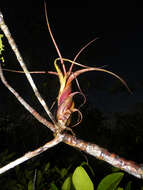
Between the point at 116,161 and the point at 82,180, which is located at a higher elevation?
the point at 116,161

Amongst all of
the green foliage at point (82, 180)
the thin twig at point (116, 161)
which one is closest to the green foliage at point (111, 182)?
the green foliage at point (82, 180)

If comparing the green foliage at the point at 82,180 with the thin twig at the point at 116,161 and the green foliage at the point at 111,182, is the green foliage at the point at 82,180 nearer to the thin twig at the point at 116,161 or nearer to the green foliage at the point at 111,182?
the green foliage at the point at 111,182

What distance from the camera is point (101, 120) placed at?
12.5ft

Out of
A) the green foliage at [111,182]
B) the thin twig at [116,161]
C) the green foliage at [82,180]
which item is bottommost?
the green foliage at [111,182]

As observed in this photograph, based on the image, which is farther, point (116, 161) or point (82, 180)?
point (82, 180)

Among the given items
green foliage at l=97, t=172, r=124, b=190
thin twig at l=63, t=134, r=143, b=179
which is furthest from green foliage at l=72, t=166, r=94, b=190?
thin twig at l=63, t=134, r=143, b=179

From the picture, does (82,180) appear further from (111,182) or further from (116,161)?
(116,161)

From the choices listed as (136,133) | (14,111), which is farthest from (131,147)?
(14,111)

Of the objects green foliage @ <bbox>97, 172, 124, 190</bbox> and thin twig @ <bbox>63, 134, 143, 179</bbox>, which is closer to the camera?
thin twig @ <bbox>63, 134, 143, 179</bbox>

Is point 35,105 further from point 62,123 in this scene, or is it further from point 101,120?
point 62,123

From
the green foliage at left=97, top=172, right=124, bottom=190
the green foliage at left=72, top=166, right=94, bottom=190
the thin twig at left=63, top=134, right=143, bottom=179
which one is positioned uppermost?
the thin twig at left=63, top=134, right=143, bottom=179

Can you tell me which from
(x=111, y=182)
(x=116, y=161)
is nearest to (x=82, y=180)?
(x=111, y=182)

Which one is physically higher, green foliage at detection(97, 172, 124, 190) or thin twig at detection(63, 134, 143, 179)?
thin twig at detection(63, 134, 143, 179)

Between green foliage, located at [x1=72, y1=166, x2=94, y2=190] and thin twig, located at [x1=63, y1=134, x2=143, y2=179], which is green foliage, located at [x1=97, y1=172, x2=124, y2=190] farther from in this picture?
thin twig, located at [x1=63, y1=134, x2=143, y2=179]
